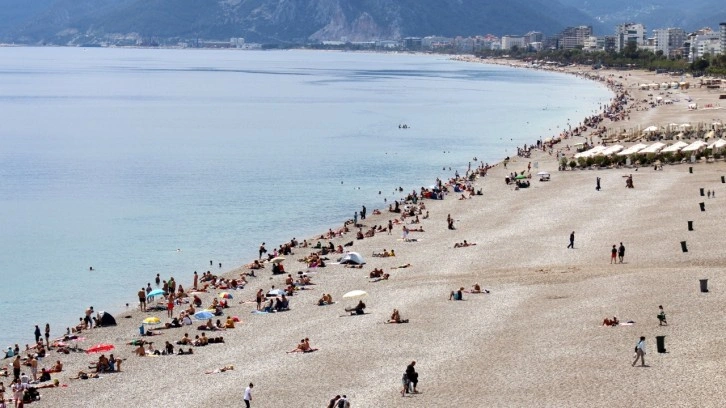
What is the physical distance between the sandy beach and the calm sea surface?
3.61m

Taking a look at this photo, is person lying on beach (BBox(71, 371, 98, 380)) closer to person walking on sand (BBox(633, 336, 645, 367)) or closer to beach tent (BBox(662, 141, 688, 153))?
person walking on sand (BBox(633, 336, 645, 367))

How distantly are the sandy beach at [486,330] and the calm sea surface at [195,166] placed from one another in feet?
11.8

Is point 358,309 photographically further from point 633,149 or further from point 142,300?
point 633,149

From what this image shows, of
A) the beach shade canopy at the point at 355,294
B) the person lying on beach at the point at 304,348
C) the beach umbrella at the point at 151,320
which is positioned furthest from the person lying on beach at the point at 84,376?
the beach shade canopy at the point at 355,294

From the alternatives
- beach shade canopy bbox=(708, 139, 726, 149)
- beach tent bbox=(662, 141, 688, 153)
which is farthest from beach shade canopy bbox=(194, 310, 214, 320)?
beach shade canopy bbox=(708, 139, 726, 149)

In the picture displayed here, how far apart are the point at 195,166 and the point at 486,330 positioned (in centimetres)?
4616

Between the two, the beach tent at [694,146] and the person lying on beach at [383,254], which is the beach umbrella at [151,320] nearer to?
the person lying on beach at [383,254]

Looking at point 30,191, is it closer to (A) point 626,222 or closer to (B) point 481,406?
(A) point 626,222

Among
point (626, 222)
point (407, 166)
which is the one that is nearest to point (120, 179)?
point (407, 166)

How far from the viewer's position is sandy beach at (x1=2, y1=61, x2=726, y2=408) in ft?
72.9

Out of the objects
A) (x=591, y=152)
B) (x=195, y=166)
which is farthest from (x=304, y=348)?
(x=195, y=166)

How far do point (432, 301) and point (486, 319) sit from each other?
2.72 metres

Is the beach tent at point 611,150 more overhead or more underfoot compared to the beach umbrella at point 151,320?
more overhead

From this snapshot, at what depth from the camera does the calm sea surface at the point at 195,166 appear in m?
39.8
